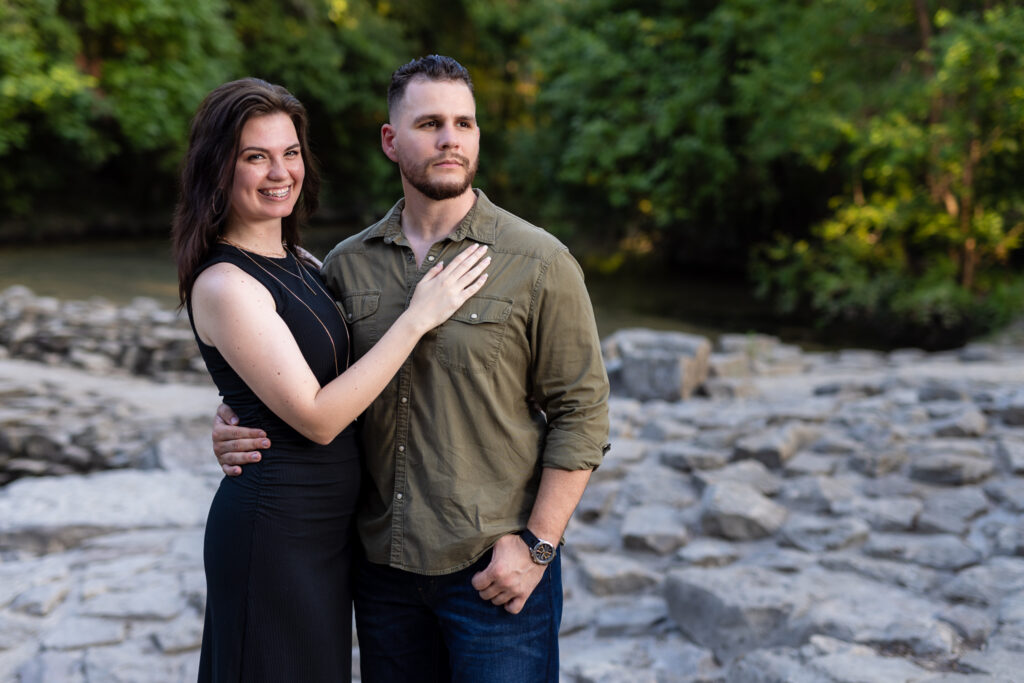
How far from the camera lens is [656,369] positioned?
27.3 feet

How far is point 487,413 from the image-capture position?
2.16 meters

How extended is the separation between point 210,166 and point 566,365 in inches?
41.1

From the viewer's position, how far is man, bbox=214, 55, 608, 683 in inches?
82.7

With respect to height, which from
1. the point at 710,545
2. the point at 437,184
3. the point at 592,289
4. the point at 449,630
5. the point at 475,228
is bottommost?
the point at 592,289

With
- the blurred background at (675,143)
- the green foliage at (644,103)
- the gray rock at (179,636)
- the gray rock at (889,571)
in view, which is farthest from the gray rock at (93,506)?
the green foliage at (644,103)

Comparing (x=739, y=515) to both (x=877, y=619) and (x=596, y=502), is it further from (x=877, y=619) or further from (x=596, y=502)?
(x=877, y=619)

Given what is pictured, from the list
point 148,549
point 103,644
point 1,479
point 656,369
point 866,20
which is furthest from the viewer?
point 866,20

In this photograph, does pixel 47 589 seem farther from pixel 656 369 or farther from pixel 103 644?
pixel 656 369

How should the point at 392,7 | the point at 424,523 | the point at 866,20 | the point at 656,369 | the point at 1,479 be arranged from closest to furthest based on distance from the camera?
the point at 424,523
the point at 1,479
the point at 656,369
the point at 866,20
the point at 392,7

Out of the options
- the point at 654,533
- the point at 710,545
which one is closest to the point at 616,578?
the point at 654,533

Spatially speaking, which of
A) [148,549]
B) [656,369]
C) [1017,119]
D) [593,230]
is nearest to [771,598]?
[148,549]

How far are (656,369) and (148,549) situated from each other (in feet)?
16.9

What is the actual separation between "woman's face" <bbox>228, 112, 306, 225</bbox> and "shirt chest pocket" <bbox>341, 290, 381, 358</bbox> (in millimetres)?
303

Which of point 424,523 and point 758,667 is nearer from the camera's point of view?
point 424,523
